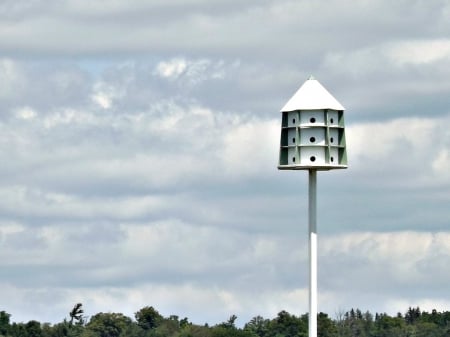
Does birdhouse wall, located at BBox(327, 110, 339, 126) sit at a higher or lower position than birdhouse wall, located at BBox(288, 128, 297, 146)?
higher

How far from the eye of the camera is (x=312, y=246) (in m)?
68.1

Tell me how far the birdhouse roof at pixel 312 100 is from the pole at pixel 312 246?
2.12 meters

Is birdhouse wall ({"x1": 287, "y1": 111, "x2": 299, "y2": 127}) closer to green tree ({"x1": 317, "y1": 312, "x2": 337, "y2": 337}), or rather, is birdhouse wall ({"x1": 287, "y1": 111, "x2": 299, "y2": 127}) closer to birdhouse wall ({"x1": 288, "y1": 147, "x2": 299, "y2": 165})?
birdhouse wall ({"x1": 288, "y1": 147, "x2": 299, "y2": 165})

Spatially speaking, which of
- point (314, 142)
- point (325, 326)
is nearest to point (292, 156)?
point (314, 142)

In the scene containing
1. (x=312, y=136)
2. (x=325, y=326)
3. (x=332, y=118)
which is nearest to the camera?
(x=312, y=136)

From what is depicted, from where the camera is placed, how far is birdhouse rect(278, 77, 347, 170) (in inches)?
2662

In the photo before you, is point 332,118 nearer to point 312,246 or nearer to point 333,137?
point 333,137

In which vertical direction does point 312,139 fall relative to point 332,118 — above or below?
below

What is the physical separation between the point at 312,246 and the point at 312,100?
15.5ft

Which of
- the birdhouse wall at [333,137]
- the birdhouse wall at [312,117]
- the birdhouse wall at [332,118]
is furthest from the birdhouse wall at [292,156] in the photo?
the birdhouse wall at [332,118]

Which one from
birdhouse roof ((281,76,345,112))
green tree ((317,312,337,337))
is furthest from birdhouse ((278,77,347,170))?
green tree ((317,312,337,337))

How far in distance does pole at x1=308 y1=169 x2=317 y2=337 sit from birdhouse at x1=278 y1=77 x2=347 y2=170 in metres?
0.62

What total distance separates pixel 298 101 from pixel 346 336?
131 m

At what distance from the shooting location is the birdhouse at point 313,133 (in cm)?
6762
